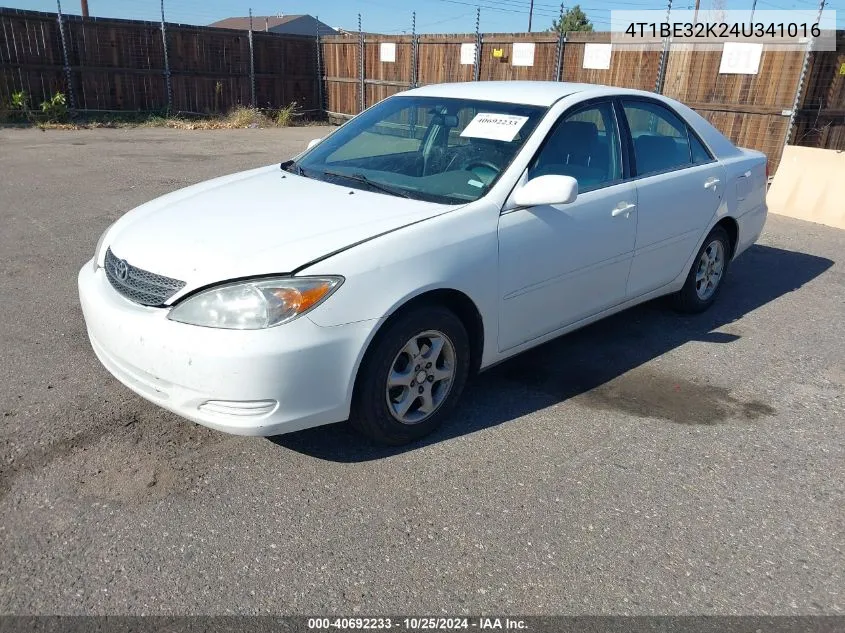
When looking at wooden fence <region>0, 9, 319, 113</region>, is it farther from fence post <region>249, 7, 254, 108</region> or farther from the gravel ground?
the gravel ground

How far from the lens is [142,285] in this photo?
2986mm

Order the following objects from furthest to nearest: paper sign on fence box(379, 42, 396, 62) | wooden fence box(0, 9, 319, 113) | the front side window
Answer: paper sign on fence box(379, 42, 396, 62), wooden fence box(0, 9, 319, 113), the front side window

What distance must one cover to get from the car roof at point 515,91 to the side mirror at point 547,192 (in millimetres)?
710

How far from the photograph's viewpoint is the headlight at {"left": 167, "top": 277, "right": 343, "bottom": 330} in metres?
2.73

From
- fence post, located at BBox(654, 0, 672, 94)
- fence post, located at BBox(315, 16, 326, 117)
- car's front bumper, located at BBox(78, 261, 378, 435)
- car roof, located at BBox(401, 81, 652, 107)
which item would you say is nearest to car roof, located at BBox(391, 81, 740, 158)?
car roof, located at BBox(401, 81, 652, 107)

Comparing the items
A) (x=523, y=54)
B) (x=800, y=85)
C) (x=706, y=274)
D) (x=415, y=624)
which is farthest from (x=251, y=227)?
(x=523, y=54)

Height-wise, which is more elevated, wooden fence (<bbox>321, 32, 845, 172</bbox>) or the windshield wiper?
wooden fence (<bbox>321, 32, 845, 172</bbox>)

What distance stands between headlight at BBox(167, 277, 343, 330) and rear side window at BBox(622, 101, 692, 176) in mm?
2462

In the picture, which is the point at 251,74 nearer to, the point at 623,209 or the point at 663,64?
the point at 663,64

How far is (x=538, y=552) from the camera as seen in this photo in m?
2.65

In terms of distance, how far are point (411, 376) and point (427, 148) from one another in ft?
5.01

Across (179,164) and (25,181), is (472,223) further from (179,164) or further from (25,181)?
(179,164)

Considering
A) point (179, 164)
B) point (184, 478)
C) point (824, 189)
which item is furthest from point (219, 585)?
point (179, 164)

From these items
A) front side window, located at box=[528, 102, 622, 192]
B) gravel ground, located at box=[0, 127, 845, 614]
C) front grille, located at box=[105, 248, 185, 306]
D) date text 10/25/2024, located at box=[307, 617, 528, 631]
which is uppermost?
front side window, located at box=[528, 102, 622, 192]
